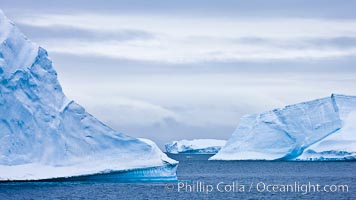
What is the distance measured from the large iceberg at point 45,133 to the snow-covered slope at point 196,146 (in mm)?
94077

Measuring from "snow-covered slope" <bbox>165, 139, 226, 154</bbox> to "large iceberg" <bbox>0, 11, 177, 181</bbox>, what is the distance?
3704 inches

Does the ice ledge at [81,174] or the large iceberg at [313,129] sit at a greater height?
the large iceberg at [313,129]

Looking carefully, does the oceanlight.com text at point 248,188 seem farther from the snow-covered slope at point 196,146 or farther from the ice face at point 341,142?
the snow-covered slope at point 196,146

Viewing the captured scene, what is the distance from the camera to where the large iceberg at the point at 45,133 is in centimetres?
3675

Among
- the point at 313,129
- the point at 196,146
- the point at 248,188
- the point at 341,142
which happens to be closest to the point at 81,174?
the point at 248,188

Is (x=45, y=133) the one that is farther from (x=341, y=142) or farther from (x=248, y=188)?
(x=341, y=142)

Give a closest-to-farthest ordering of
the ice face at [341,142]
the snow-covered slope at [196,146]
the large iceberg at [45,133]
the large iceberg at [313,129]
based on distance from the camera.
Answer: the large iceberg at [45,133] < the ice face at [341,142] < the large iceberg at [313,129] < the snow-covered slope at [196,146]

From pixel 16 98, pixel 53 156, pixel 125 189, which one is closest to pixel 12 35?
pixel 16 98

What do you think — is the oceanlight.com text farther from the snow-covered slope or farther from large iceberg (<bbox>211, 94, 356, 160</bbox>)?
the snow-covered slope

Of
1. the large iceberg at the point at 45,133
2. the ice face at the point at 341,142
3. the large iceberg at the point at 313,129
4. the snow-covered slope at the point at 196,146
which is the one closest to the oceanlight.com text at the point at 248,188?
the large iceberg at the point at 45,133

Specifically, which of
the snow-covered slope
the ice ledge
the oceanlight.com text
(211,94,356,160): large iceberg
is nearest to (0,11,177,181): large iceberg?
the ice ledge

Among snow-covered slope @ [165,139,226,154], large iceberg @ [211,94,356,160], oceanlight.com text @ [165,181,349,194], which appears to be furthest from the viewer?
snow-covered slope @ [165,139,226,154]

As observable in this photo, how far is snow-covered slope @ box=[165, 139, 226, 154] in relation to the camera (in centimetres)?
13525

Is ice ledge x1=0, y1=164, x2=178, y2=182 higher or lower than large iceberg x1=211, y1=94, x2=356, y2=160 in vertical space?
lower
